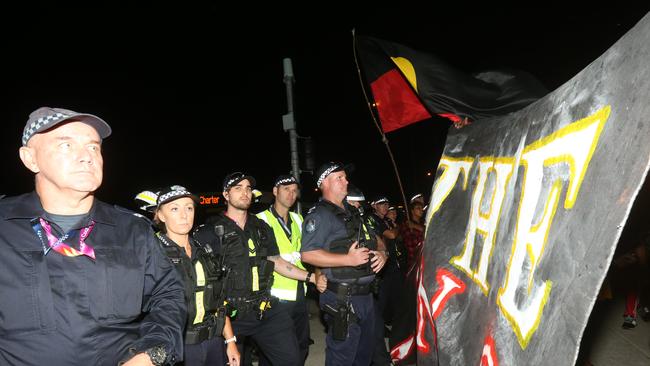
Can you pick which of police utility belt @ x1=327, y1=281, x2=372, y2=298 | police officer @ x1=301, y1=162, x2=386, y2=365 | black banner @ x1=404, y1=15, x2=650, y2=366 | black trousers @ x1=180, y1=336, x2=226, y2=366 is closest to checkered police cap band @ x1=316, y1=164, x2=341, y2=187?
police officer @ x1=301, y1=162, x2=386, y2=365

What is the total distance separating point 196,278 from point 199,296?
16 centimetres

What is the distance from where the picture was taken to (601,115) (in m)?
1.23

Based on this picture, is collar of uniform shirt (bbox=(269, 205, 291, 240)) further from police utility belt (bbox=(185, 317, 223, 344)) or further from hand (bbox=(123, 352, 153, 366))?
hand (bbox=(123, 352, 153, 366))

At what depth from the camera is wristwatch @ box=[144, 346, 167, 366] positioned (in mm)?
2002

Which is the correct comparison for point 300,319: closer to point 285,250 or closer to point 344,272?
point 285,250

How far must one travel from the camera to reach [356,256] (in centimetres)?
416

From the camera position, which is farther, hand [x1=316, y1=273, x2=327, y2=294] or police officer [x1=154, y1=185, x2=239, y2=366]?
hand [x1=316, y1=273, x2=327, y2=294]

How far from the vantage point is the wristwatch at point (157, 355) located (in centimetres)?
200

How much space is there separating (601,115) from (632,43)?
0.21 m

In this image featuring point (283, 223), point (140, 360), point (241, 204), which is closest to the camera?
point (140, 360)

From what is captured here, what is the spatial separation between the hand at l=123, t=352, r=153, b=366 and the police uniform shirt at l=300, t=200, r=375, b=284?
248 cm

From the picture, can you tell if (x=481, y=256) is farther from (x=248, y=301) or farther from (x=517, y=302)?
(x=248, y=301)

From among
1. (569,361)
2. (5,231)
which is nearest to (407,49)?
(569,361)

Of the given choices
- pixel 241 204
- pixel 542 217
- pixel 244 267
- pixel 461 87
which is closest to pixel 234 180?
pixel 241 204
